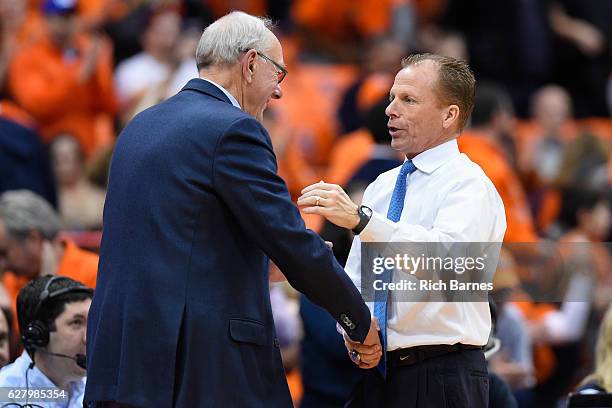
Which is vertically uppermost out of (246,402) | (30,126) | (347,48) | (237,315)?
(347,48)

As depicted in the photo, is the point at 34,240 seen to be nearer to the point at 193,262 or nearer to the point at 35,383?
the point at 35,383

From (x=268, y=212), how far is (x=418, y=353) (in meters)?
0.72

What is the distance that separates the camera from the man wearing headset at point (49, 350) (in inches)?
176

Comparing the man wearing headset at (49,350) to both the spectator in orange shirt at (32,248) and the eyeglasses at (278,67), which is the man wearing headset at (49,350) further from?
the eyeglasses at (278,67)

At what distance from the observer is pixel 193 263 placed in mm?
3840

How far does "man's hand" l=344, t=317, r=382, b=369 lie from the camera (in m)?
4.04

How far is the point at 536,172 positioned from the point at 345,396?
175 inches

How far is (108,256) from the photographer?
3.93m

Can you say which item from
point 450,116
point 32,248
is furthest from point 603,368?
point 32,248

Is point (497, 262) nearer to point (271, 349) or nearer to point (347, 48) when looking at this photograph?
point (271, 349)

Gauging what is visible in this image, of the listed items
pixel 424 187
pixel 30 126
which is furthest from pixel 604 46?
pixel 424 187

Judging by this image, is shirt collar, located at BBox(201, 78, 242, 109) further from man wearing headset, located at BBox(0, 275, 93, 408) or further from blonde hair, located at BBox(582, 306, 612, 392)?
blonde hair, located at BBox(582, 306, 612, 392)

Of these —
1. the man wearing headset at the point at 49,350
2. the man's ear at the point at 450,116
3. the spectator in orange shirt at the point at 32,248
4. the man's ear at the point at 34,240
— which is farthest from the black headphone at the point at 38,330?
the man's ear at the point at 450,116

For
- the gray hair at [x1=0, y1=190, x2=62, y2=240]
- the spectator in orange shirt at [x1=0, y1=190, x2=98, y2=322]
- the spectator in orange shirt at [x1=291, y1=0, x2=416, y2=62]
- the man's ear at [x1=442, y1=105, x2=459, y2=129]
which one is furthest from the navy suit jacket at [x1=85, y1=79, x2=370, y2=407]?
the spectator in orange shirt at [x1=291, y1=0, x2=416, y2=62]
